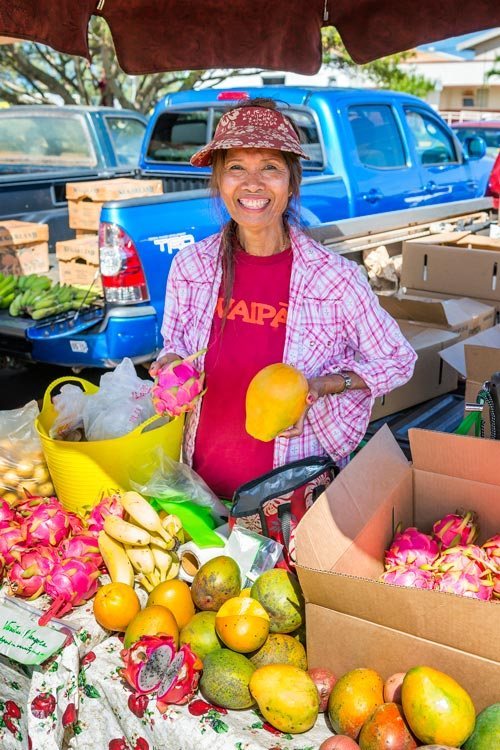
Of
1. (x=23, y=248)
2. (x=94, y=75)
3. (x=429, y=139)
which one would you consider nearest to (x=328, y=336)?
(x=23, y=248)

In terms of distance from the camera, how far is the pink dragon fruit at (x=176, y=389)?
2.23 meters

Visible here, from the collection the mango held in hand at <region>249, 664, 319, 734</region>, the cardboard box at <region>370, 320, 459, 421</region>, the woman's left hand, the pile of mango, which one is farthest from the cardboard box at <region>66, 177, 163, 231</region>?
the mango held in hand at <region>249, 664, 319, 734</region>

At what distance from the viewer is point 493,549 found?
1.93 metres

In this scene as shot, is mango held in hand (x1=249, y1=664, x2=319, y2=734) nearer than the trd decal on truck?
Yes

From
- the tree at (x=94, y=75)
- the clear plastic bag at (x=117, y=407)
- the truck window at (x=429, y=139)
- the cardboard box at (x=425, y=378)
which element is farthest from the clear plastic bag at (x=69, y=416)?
the tree at (x=94, y=75)

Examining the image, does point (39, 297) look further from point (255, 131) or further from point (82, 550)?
point (82, 550)

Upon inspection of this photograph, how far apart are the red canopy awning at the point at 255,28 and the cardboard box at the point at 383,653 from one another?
7.41ft

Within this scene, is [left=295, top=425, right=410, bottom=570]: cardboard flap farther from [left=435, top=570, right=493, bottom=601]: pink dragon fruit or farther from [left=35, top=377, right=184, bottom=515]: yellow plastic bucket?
[left=35, top=377, right=184, bottom=515]: yellow plastic bucket

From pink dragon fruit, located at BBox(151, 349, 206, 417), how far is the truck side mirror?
750 centimetres

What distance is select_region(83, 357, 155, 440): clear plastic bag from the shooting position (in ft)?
7.95

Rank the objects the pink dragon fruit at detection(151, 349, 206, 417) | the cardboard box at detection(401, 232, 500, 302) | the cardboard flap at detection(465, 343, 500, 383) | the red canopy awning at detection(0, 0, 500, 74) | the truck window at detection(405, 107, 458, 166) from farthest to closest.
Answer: the truck window at detection(405, 107, 458, 166)
the cardboard box at detection(401, 232, 500, 302)
the cardboard flap at detection(465, 343, 500, 383)
the red canopy awning at detection(0, 0, 500, 74)
the pink dragon fruit at detection(151, 349, 206, 417)

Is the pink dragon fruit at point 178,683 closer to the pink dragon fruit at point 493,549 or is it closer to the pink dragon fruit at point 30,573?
the pink dragon fruit at point 30,573

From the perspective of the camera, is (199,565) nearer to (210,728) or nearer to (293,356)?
(210,728)

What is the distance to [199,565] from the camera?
2.06 m
